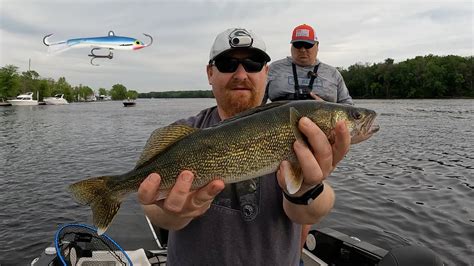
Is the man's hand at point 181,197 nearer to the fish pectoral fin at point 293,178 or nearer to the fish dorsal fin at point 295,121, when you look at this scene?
the fish pectoral fin at point 293,178

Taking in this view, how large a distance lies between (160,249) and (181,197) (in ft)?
13.5

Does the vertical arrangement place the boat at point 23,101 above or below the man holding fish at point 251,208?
above

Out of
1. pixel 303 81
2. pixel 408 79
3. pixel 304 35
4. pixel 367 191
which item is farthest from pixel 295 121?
pixel 408 79

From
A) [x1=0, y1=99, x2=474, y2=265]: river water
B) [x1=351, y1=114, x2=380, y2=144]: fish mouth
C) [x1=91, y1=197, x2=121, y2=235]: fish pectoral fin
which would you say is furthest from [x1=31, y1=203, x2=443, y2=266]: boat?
[x1=0, y1=99, x2=474, y2=265]: river water

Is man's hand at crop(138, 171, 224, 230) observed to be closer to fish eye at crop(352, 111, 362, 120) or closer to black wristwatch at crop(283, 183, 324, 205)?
black wristwatch at crop(283, 183, 324, 205)

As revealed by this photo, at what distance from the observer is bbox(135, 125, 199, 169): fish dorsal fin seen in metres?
2.85

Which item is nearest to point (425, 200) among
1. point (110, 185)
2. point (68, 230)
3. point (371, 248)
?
point (371, 248)

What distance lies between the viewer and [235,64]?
10.3ft

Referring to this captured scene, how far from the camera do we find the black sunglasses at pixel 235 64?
3.13m

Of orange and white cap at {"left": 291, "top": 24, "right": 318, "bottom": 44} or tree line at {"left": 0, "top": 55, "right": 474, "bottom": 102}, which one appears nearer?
orange and white cap at {"left": 291, "top": 24, "right": 318, "bottom": 44}

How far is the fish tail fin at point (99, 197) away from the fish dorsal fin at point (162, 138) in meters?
0.32

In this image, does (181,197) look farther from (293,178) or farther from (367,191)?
(367,191)

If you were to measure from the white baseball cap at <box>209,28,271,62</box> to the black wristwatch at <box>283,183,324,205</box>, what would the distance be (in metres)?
1.24

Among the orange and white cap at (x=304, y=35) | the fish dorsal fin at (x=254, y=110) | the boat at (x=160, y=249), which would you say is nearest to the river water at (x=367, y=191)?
the boat at (x=160, y=249)
